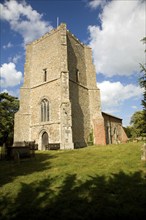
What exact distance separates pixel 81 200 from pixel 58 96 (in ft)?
64.6

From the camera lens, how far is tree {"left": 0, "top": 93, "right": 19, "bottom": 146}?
3291 cm

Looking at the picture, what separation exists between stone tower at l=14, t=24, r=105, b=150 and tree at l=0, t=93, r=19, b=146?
8.47 meters

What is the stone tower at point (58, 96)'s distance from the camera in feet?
75.9

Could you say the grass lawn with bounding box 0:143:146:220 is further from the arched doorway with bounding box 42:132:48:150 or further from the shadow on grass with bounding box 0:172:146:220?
the arched doorway with bounding box 42:132:48:150

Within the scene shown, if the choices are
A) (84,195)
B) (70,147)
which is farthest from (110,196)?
(70,147)

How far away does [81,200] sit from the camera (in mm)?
5004

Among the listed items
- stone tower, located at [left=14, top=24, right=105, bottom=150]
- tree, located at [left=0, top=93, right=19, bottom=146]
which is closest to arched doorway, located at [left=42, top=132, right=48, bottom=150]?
stone tower, located at [left=14, top=24, right=105, bottom=150]

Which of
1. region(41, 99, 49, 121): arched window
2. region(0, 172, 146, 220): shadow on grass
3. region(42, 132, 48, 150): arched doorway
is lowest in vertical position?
region(0, 172, 146, 220): shadow on grass

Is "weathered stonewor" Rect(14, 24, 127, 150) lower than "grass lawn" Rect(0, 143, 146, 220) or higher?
higher

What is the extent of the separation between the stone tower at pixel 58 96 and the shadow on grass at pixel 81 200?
1452 cm

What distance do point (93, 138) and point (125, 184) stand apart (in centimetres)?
1976

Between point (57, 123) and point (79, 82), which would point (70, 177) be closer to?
point (57, 123)

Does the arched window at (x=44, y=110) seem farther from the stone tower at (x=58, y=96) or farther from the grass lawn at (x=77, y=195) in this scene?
the grass lawn at (x=77, y=195)

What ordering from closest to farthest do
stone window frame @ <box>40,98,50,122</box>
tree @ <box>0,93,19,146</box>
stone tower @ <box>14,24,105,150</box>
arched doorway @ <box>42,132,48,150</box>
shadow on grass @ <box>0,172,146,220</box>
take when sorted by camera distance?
shadow on grass @ <box>0,172,146,220</box> → stone tower @ <box>14,24,105,150</box> → arched doorway @ <box>42,132,48,150</box> → stone window frame @ <box>40,98,50,122</box> → tree @ <box>0,93,19,146</box>
